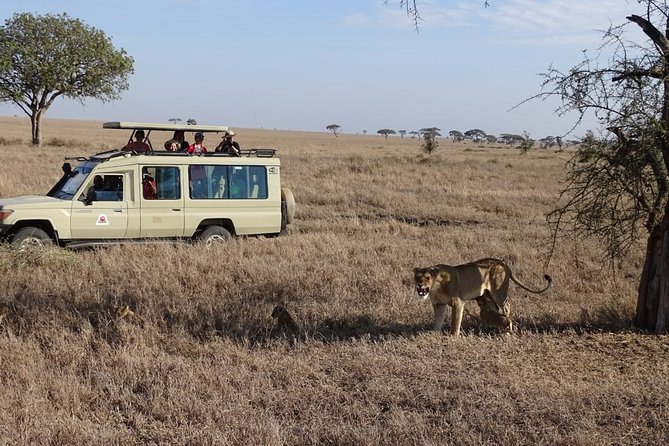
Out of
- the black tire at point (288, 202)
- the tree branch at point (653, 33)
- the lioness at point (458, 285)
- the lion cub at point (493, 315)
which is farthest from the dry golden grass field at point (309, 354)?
the tree branch at point (653, 33)

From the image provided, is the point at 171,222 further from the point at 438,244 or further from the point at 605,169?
the point at 605,169

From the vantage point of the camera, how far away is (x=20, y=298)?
7.66 metres

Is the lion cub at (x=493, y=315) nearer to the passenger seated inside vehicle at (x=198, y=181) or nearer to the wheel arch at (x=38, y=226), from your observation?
the passenger seated inside vehicle at (x=198, y=181)

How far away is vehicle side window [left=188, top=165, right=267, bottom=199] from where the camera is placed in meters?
11.4

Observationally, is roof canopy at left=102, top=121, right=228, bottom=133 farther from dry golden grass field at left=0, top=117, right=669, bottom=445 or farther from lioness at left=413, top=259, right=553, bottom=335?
Result: lioness at left=413, top=259, right=553, bottom=335

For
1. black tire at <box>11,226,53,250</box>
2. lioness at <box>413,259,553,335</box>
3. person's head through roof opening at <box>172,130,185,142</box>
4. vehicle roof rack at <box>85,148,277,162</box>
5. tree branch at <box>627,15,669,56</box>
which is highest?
tree branch at <box>627,15,669,56</box>

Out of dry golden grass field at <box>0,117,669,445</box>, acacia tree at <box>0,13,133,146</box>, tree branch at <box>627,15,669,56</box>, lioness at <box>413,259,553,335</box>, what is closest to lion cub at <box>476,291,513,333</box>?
lioness at <box>413,259,553,335</box>

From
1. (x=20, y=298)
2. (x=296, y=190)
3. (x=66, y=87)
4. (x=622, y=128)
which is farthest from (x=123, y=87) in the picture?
(x=622, y=128)

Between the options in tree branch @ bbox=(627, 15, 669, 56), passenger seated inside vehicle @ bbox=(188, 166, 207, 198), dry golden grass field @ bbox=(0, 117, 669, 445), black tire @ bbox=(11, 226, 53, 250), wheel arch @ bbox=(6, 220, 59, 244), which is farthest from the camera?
passenger seated inside vehicle @ bbox=(188, 166, 207, 198)

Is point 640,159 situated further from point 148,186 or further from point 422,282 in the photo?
point 148,186

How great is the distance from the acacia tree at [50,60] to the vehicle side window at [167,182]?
28672 mm

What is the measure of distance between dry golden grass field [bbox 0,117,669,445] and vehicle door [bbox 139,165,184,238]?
2.04 ft

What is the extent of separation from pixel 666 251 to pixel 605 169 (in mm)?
1018

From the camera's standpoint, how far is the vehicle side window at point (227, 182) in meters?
11.4
